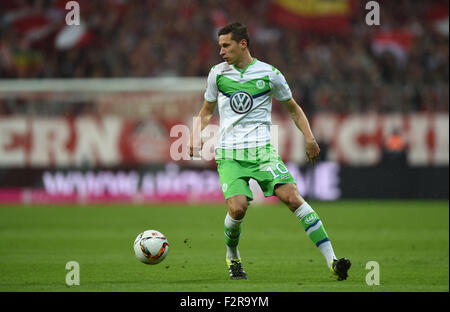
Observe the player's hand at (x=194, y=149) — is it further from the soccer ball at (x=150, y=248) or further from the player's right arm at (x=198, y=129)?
the soccer ball at (x=150, y=248)

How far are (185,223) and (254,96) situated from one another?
7.53 m

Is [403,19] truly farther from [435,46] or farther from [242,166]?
[242,166]

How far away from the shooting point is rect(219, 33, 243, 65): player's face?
798cm

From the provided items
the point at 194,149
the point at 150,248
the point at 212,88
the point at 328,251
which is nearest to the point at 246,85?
the point at 212,88

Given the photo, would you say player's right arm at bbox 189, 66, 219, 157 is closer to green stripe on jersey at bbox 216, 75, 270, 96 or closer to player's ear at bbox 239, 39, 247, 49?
green stripe on jersey at bbox 216, 75, 270, 96

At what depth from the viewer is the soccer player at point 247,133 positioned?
26.0ft

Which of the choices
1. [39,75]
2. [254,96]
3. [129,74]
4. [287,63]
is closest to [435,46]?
[287,63]

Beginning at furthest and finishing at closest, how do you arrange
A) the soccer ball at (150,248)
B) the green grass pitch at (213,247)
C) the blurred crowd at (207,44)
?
the blurred crowd at (207,44) < the soccer ball at (150,248) < the green grass pitch at (213,247)

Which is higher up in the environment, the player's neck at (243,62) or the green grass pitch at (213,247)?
the player's neck at (243,62)

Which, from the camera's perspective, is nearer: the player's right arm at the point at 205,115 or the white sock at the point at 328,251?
the white sock at the point at 328,251

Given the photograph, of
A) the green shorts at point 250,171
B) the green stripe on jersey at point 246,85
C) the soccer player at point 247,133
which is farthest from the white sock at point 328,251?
the green stripe on jersey at point 246,85

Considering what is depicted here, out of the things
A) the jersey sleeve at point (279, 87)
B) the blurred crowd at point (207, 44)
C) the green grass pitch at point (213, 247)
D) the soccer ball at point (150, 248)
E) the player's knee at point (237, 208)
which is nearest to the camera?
the player's knee at point (237, 208)

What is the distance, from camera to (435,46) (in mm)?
23312

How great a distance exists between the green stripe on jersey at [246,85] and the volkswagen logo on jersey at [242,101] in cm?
4
